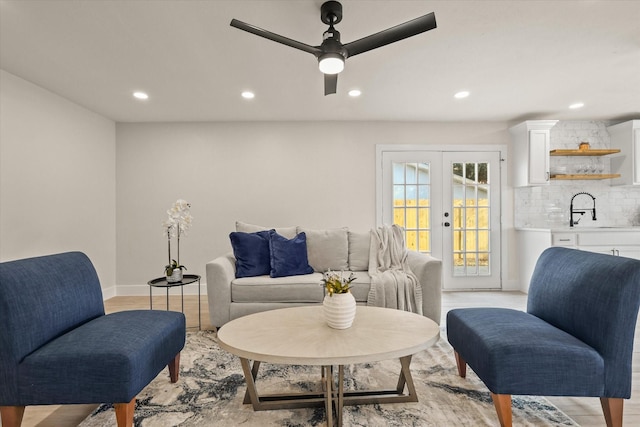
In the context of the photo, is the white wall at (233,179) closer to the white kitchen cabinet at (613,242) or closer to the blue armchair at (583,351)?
the white kitchen cabinet at (613,242)

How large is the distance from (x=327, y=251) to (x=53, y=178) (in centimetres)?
307

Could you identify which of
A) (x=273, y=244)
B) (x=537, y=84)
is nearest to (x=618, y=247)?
(x=537, y=84)

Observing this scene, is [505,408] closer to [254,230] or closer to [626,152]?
[254,230]

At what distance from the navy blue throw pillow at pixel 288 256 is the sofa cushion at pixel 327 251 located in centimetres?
13

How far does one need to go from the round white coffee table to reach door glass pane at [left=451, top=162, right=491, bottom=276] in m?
3.08

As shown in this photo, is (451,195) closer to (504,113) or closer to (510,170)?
(510,170)

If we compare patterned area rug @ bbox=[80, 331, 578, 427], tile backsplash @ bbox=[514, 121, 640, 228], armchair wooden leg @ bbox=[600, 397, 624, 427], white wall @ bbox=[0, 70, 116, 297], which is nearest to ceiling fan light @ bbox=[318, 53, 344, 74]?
patterned area rug @ bbox=[80, 331, 578, 427]

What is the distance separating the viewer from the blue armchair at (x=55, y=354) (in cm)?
158

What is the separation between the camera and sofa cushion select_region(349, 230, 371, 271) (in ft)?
12.2

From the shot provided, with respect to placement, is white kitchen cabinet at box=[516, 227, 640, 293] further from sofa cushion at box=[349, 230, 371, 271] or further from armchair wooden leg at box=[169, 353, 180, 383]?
armchair wooden leg at box=[169, 353, 180, 383]

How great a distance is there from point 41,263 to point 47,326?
14.3 inches

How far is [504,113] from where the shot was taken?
4551 millimetres

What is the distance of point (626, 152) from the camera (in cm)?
469

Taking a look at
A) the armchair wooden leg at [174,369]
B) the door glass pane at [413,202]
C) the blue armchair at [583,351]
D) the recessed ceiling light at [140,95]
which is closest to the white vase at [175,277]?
the armchair wooden leg at [174,369]
